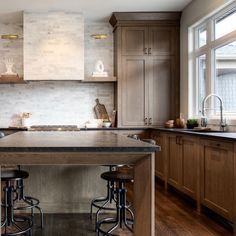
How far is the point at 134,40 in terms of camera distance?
248 inches

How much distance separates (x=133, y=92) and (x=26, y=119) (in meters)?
1.98

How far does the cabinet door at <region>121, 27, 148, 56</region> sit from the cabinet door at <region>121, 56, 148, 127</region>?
15 centimetres

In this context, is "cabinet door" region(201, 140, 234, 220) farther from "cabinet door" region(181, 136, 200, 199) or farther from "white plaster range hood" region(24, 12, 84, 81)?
"white plaster range hood" region(24, 12, 84, 81)

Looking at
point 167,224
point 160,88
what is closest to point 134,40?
point 160,88

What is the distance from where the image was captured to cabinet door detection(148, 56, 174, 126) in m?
6.34

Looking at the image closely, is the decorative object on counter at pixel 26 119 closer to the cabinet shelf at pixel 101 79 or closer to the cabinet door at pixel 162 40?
the cabinet shelf at pixel 101 79

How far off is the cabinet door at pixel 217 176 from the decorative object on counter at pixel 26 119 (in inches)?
144

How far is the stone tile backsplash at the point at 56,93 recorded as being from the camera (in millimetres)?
6707

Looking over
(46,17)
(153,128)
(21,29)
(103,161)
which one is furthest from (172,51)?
(103,161)

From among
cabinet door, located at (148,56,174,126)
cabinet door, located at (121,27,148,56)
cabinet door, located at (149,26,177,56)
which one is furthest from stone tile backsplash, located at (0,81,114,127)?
cabinet door, located at (149,26,177,56)

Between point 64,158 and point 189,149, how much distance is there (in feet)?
7.96

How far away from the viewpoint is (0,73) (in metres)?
6.66

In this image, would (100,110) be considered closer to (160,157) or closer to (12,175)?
(160,157)

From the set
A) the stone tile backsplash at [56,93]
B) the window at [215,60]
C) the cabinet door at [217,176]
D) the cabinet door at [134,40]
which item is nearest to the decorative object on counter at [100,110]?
the stone tile backsplash at [56,93]
